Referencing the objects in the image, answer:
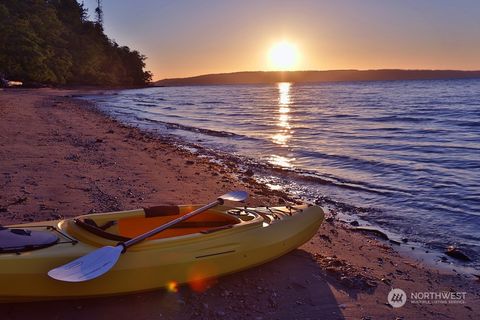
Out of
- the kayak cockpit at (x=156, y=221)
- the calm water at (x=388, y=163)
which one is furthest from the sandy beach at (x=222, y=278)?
the calm water at (x=388, y=163)

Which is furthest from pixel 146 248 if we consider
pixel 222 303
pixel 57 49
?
pixel 57 49

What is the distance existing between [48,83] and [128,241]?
52.6 meters

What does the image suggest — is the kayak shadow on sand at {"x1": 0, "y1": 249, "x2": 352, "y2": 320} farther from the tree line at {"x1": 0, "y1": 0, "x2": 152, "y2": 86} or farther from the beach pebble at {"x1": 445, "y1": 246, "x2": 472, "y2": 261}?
the tree line at {"x1": 0, "y1": 0, "x2": 152, "y2": 86}

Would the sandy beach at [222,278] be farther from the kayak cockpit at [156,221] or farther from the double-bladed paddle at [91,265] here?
the kayak cockpit at [156,221]

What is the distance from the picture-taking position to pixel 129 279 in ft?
11.3

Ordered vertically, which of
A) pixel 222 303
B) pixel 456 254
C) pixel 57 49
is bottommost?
pixel 456 254

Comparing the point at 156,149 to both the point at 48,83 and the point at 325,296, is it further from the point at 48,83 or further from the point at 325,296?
the point at 48,83

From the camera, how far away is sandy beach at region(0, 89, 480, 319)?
349cm

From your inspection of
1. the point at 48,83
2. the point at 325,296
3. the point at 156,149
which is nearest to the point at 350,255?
the point at 325,296

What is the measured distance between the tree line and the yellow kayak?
42011 millimetres

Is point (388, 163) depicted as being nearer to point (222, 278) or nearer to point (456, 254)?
point (456, 254)

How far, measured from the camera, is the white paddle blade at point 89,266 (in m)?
3.08

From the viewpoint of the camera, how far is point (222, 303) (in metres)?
3.58

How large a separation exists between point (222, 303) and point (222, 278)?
16.2 inches
